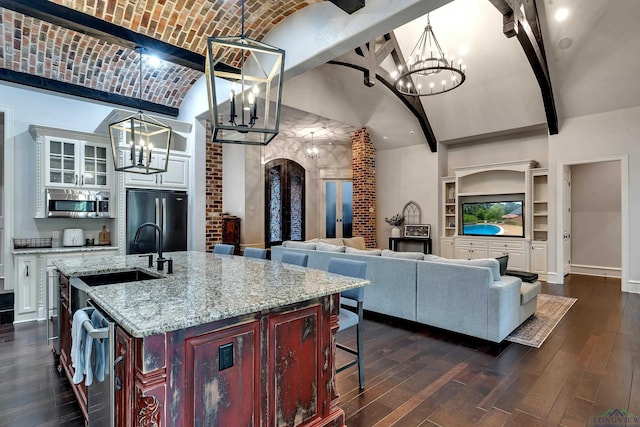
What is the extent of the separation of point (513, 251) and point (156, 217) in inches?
277

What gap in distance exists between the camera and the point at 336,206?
10039 millimetres

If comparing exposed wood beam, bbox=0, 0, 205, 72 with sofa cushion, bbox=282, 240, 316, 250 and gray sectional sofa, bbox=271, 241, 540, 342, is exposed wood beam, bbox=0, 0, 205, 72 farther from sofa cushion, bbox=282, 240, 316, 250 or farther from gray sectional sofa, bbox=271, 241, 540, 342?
gray sectional sofa, bbox=271, 241, 540, 342

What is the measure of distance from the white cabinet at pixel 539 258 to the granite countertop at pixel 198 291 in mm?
6275

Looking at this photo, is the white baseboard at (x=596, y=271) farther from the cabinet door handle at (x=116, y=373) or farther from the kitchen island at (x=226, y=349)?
the cabinet door handle at (x=116, y=373)

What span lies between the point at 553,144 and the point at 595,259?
2.79 metres

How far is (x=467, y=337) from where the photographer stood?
3646 millimetres

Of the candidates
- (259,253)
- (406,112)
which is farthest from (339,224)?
(259,253)

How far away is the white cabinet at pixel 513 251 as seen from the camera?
6.95m

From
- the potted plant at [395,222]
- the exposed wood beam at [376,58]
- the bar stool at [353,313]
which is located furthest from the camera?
the potted plant at [395,222]

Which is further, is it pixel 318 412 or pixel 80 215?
pixel 80 215

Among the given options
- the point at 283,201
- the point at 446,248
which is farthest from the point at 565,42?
the point at 283,201

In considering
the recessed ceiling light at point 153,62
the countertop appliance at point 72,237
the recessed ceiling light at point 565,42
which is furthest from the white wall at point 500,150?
the countertop appliance at point 72,237

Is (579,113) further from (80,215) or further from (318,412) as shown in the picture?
(80,215)

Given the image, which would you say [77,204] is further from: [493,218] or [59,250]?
[493,218]
